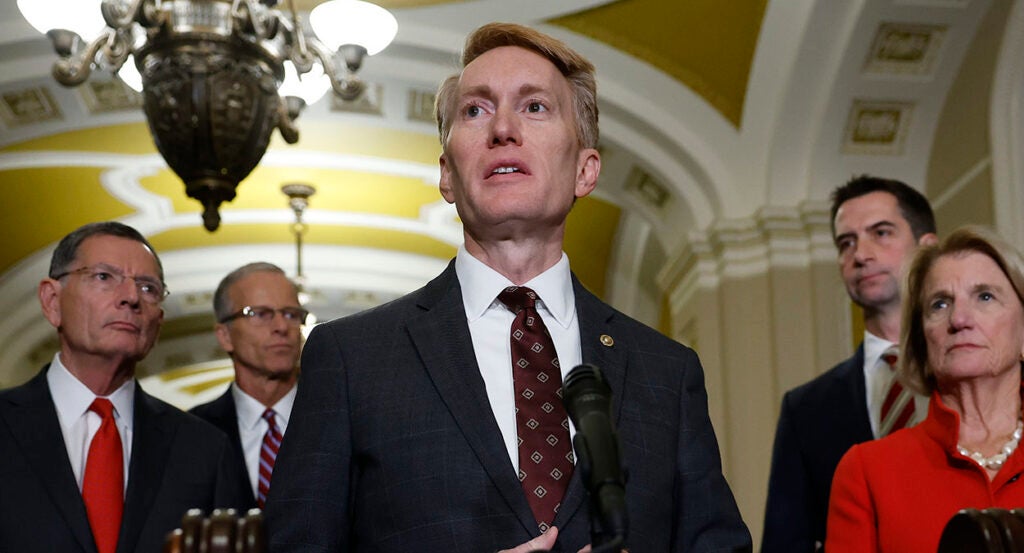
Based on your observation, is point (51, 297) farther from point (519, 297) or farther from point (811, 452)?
point (811, 452)

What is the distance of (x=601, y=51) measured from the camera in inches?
344

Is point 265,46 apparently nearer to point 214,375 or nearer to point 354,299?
point 354,299

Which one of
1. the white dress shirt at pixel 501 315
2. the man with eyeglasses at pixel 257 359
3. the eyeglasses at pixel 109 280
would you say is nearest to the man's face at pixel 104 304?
the eyeglasses at pixel 109 280

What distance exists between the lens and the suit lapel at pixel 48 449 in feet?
9.32

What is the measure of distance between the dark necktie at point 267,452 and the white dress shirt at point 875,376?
177 cm

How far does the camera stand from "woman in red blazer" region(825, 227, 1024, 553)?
277 cm

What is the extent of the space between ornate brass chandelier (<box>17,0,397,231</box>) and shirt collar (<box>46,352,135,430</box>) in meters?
1.94

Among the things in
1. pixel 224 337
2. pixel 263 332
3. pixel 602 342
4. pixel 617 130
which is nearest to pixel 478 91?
pixel 602 342

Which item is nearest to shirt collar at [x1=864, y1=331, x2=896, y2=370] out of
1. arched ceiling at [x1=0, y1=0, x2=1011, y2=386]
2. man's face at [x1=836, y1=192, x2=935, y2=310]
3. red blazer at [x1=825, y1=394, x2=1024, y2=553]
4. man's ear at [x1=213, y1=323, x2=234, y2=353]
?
man's face at [x1=836, y1=192, x2=935, y2=310]

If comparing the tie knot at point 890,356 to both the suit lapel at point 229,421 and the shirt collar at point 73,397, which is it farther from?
the shirt collar at point 73,397

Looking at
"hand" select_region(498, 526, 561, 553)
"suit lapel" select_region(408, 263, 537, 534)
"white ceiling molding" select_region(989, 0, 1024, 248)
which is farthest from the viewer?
"white ceiling molding" select_region(989, 0, 1024, 248)

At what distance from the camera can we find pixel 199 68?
200 inches

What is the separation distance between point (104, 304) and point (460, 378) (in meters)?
1.61

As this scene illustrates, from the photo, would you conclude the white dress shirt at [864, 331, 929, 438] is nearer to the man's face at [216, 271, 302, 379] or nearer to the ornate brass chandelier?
the man's face at [216, 271, 302, 379]
